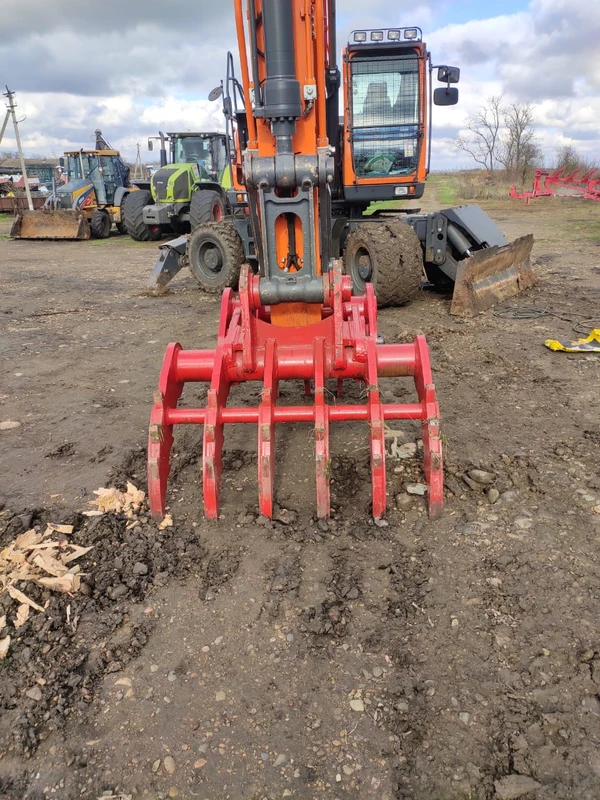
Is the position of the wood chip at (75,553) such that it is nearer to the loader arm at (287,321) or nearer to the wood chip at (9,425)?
the loader arm at (287,321)

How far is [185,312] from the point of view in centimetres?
853

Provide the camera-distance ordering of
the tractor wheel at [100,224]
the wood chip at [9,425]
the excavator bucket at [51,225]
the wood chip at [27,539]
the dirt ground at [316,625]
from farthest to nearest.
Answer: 1. the tractor wheel at [100,224]
2. the excavator bucket at [51,225]
3. the wood chip at [9,425]
4. the wood chip at [27,539]
5. the dirt ground at [316,625]

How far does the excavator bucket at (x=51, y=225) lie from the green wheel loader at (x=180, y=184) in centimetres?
172

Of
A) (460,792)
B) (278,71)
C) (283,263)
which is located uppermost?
(278,71)

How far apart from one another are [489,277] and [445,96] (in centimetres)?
237

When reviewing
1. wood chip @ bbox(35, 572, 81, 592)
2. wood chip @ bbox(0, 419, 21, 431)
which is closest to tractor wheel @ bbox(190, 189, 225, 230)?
wood chip @ bbox(0, 419, 21, 431)

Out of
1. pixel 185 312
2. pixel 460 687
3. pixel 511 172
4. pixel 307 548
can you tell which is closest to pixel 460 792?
pixel 460 687

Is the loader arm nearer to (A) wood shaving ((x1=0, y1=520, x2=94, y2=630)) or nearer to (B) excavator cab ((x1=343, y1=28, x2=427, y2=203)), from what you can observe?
(A) wood shaving ((x1=0, y1=520, x2=94, y2=630))

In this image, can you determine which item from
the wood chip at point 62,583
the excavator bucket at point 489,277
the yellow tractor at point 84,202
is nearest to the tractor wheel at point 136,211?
the yellow tractor at point 84,202

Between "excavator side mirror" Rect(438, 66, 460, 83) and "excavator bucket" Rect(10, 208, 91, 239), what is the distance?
1429cm

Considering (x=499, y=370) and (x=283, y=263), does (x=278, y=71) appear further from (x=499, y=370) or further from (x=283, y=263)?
(x=499, y=370)

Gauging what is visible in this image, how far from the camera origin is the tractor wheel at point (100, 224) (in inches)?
760

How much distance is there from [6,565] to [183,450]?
1458mm

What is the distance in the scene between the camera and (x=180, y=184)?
15633 millimetres
